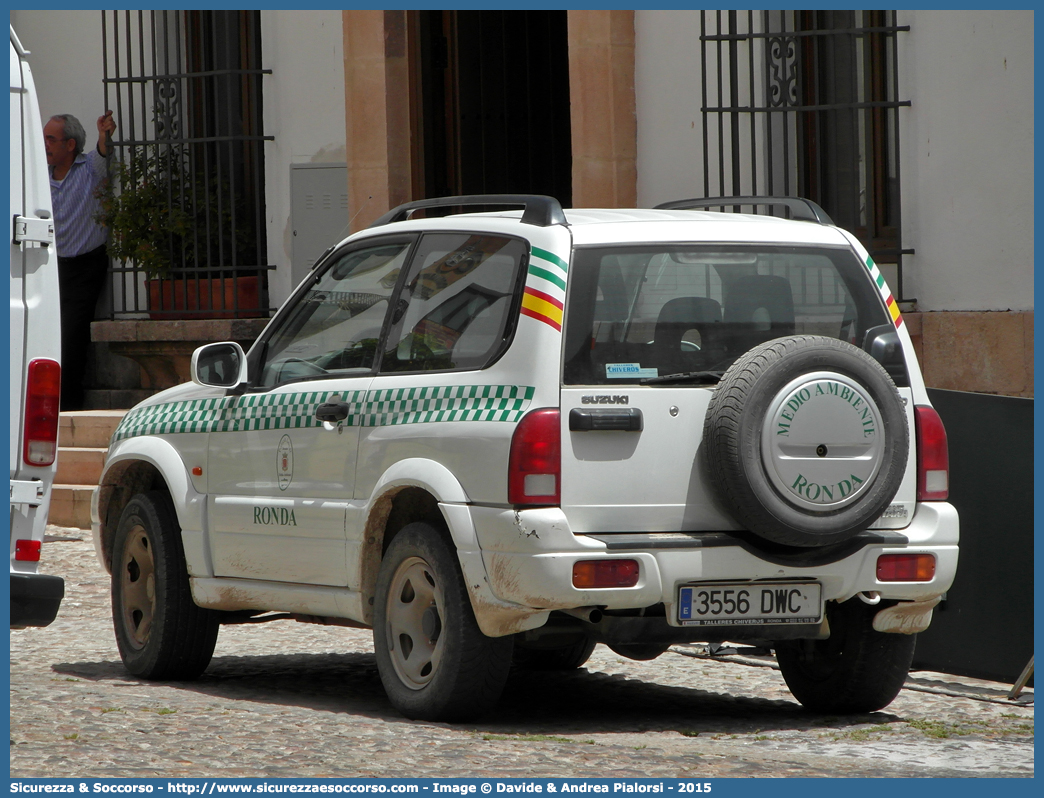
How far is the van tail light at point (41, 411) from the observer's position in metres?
5.85

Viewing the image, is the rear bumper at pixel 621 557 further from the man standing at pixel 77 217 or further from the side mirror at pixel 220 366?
the man standing at pixel 77 217

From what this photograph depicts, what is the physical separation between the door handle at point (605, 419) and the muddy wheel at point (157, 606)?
7.70 ft

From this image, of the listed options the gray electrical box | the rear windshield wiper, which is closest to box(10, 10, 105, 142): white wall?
the gray electrical box

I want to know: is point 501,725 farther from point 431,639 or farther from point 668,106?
point 668,106

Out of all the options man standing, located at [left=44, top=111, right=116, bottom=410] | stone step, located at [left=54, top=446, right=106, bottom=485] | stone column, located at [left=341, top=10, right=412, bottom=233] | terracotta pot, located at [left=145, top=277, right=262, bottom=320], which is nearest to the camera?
stone step, located at [left=54, top=446, right=106, bottom=485]

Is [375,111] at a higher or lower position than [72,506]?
higher

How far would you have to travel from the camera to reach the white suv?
564cm

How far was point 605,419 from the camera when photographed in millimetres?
5641

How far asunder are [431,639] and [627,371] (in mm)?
1173

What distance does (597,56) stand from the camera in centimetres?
1295

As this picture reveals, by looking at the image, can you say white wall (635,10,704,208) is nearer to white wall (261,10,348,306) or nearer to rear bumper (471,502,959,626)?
white wall (261,10,348,306)

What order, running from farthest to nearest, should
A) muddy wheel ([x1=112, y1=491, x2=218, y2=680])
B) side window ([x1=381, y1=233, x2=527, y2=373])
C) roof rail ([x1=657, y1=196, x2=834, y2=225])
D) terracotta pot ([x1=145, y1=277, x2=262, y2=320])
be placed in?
terracotta pot ([x1=145, y1=277, x2=262, y2=320]) < muddy wheel ([x1=112, y1=491, x2=218, y2=680]) < roof rail ([x1=657, y1=196, x2=834, y2=225]) < side window ([x1=381, y1=233, x2=527, y2=373])

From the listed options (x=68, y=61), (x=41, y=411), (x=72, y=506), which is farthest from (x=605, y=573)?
(x=68, y=61)

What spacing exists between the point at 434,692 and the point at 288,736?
1.79 ft
